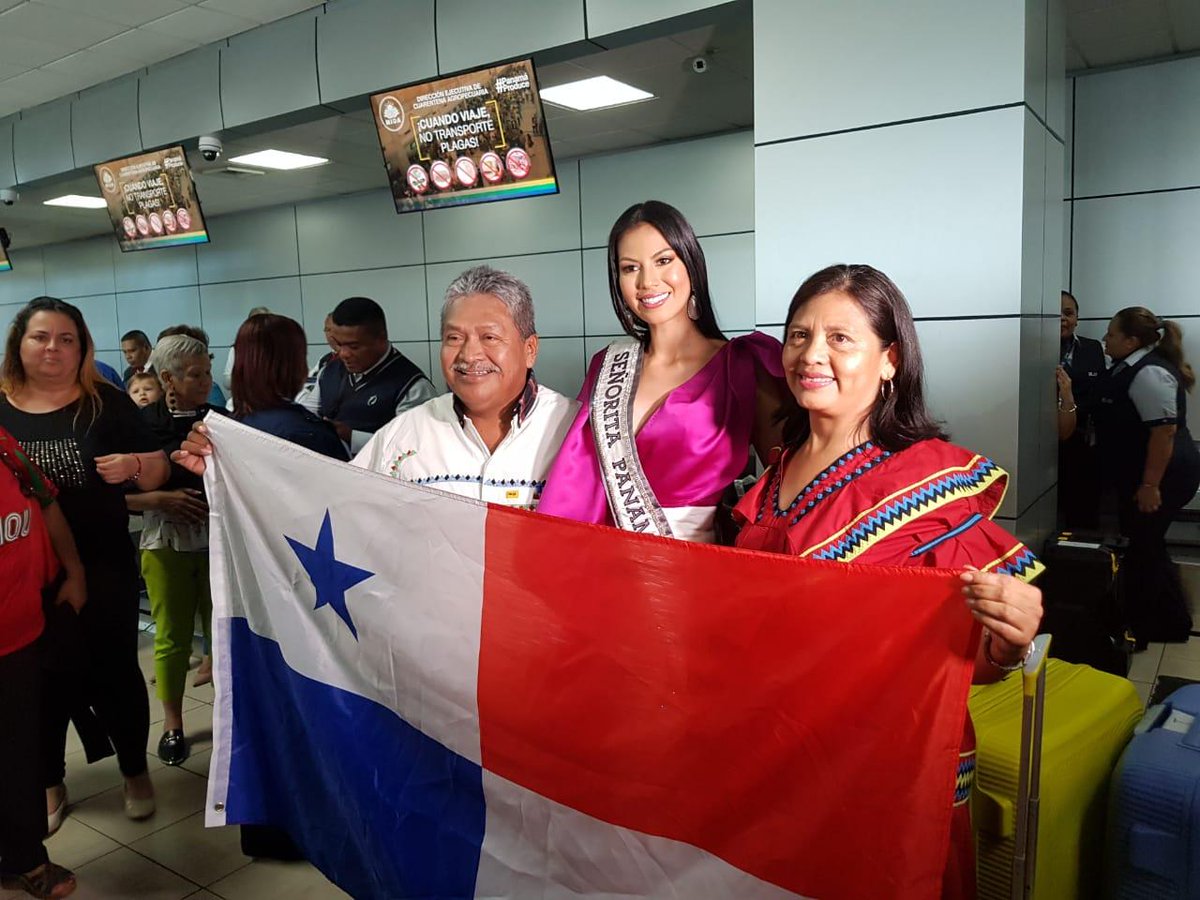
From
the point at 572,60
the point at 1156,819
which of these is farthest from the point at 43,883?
the point at 572,60

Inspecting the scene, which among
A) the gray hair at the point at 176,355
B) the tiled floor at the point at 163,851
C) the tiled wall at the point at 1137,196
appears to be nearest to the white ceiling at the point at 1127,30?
the tiled wall at the point at 1137,196

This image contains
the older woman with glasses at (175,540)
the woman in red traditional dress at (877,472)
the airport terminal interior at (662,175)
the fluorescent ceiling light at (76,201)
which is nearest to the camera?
the woman in red traditional dress at (877,472)

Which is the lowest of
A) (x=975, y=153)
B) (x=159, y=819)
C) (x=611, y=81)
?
(x=159, y=819)

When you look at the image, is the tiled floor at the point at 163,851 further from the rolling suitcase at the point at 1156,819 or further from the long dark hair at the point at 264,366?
the rolling suitcase at the point at 1156,819

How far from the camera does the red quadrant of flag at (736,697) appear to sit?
1.19 meters

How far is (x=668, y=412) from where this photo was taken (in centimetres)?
188

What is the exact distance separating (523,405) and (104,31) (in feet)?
14.8

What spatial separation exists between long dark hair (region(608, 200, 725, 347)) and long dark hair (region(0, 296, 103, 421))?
69.9 inches

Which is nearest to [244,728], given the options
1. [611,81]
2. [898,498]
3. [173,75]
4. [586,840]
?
[586,840]

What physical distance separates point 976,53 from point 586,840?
2.61m

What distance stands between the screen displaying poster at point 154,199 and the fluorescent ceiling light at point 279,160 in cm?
96

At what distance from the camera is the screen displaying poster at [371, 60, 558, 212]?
400 cm

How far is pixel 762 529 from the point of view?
1.56 meters

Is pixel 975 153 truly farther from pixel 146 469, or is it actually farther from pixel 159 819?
pixel 159 819
